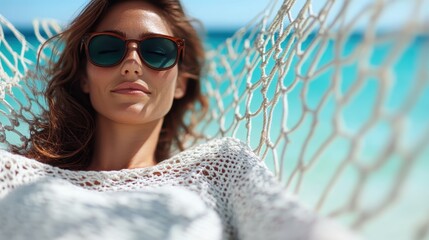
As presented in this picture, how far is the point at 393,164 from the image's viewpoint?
2.01 feet

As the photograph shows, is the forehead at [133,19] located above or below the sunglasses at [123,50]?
above

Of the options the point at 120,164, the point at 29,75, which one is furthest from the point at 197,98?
the point at 29,75

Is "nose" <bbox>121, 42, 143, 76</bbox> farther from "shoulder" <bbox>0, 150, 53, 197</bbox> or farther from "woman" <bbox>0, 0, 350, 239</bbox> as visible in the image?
"shoulder" <bbox>0, 150, 53, 197</bbox>

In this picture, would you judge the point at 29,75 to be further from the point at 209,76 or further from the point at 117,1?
the point at 209,76

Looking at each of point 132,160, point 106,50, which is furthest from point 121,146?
point 106,50

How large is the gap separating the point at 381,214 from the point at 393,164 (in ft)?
0.22

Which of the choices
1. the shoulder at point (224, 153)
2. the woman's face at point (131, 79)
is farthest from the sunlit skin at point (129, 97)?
the shoulder at point (224, 153)

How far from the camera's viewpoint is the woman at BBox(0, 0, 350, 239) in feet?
2.96

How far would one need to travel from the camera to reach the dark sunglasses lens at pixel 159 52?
4.47ft

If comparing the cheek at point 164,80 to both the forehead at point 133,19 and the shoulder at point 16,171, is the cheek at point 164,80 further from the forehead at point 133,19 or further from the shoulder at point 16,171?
the shoulder at point 16,171

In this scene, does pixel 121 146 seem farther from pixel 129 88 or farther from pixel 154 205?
pixel 154 205

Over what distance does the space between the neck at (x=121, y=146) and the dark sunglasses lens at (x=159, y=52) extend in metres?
0.23

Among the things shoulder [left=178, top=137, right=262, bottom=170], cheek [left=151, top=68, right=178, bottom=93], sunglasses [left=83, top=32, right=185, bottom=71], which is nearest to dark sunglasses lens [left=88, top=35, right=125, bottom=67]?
sunglasses [left=83, top=32, right=185, bottom=71]

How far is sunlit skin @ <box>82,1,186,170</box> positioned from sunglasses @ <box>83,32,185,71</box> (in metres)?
0.02
